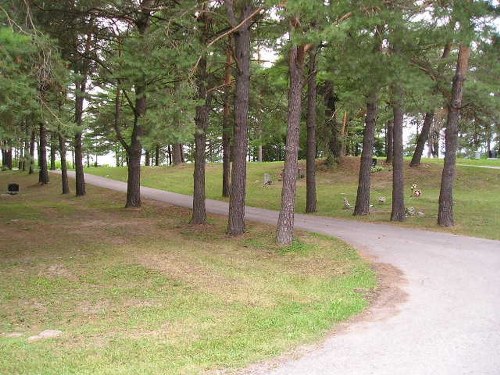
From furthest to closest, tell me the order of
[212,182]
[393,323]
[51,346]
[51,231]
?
[212,182], [51,231], [393,323], [51,346]

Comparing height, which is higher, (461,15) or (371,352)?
(461,15)

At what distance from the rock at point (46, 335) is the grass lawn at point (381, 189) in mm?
10569

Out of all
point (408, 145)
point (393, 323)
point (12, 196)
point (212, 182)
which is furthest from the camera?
point (408, 145)

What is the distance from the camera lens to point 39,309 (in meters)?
7.32

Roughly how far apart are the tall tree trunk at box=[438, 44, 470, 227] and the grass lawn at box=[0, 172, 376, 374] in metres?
4.18

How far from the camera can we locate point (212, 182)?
28.4 meters

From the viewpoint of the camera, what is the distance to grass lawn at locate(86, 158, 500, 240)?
51.0ft

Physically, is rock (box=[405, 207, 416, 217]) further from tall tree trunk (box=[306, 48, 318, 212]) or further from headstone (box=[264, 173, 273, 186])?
headstone (box=[264, 173, 273, 186])

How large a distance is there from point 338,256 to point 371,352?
17.2 feet

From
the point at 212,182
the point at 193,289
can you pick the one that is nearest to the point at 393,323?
the point at 193,289

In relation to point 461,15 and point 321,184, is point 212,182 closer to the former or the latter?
point 321,184

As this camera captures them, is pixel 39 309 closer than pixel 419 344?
No

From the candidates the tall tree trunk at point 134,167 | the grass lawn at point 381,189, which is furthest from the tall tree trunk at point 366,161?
the tall tree trunk at point 134,167

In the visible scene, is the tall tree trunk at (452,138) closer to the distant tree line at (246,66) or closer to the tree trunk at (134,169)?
the distant tree line at (246,66)
